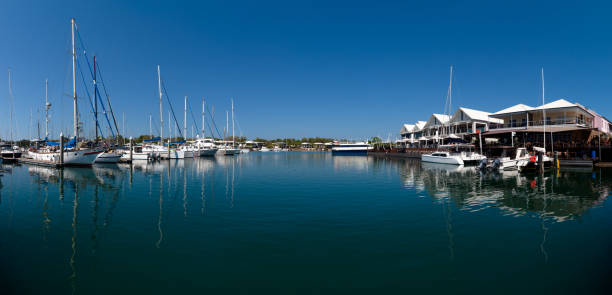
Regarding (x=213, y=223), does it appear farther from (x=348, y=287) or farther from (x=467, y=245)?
(x=467, y=245)

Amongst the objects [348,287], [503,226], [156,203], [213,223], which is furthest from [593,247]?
[156,203]

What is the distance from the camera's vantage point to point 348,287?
18.0ft

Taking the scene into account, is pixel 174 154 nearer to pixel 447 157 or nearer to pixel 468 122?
pixel 447 157

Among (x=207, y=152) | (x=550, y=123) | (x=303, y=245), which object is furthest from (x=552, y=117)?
(x=207, y=152)

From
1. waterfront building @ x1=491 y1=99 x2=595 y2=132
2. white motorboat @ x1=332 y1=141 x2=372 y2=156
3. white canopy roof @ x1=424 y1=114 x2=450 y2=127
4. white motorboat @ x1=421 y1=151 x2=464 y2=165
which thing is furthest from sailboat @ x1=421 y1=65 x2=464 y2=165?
white motorboat @ x1=332 y1=141 x2=372 y2=156

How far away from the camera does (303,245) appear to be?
787cm

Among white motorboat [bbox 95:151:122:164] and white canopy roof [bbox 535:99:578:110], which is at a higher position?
white canopy roof [bbox 535:99:578:110]

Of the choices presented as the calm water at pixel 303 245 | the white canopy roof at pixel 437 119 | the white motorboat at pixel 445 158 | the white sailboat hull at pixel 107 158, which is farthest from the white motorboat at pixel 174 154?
the white canopy roof at pixel 437 119

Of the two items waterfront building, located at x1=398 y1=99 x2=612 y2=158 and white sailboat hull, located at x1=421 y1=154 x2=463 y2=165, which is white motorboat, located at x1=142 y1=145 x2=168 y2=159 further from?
waterfront building, located at x1=398 y1=99 x2=612 y2=158

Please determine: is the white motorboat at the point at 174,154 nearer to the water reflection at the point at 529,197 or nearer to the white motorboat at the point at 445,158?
the white motorboat at the point at 445,158

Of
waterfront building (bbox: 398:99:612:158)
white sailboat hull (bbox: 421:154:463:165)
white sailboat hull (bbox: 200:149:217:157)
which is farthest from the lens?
white sailboat hull (bbox: 200:149:217:157)

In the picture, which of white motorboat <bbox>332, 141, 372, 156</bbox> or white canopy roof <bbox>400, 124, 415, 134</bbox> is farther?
white canopy roof <bbox>400, 124, 415, 134</bbox>

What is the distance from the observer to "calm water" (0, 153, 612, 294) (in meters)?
5.68

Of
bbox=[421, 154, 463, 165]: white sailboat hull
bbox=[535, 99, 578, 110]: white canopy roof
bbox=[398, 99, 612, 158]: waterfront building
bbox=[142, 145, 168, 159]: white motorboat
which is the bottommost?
bbox=[421, 154, 463, 165]: white sailboat hull
